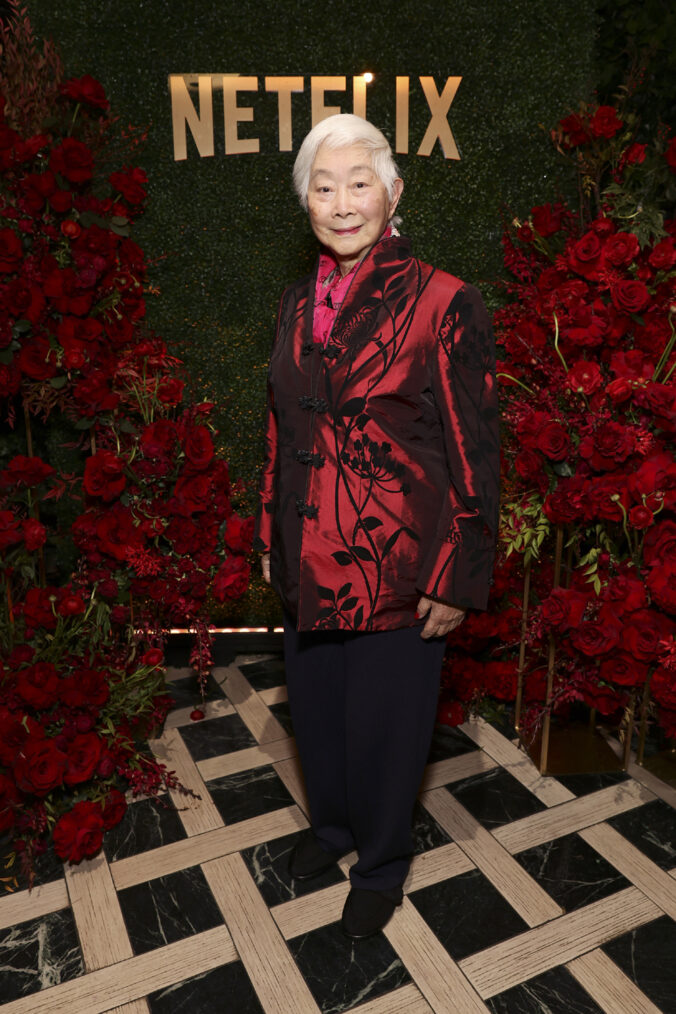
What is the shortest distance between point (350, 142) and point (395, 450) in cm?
59

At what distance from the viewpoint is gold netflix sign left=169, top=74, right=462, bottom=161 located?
7.61 feet

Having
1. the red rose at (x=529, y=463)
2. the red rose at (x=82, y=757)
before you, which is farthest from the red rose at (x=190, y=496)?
the red rose at (x=529, y=463)

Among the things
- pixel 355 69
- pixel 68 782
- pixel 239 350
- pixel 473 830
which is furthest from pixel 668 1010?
pixel 355 69

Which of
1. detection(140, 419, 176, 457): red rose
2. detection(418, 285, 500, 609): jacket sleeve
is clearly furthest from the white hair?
detection(140, 419, 176, 457): red rose

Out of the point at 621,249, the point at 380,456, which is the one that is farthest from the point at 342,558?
the point at 621,249

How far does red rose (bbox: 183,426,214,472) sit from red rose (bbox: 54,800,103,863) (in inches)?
36.4

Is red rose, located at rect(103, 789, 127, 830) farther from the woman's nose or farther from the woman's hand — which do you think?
the woman's nose

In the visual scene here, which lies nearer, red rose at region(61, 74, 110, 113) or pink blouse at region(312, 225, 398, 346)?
pink blouse at region(312, 225, 398, 346)

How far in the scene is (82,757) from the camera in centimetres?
194

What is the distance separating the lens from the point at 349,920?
5.54 ft

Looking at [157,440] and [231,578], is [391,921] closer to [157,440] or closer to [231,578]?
[231,578]

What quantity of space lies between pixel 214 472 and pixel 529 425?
3.01ft

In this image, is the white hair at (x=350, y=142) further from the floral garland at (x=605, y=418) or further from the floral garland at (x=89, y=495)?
the floral garland at (x=89, y=495)

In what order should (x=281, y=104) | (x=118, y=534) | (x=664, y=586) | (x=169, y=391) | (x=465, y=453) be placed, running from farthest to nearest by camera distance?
(x=281, y=104)
(x=169, y=391)
(x=118, y=534)
(x=664, y=586)
(x=465, y=453)
